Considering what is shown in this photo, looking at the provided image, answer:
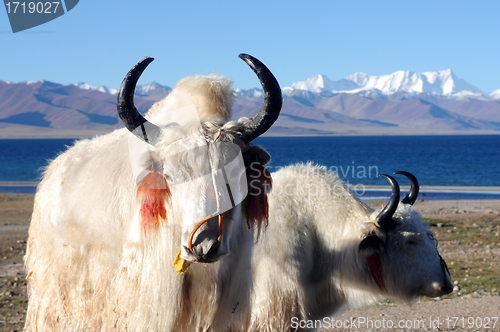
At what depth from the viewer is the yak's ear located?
433 centimetres

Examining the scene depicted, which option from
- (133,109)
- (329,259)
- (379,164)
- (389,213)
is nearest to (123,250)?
(133,109)

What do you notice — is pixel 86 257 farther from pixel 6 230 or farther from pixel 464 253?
pixel 6 230

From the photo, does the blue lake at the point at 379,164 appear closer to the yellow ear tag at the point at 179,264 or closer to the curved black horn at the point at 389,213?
the curved black horn at the point at 389,213

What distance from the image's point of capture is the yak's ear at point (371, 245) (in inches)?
170

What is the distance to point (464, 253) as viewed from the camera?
8.83 meters

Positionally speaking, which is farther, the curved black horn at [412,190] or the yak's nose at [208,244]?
the curved black horn at [412,190]

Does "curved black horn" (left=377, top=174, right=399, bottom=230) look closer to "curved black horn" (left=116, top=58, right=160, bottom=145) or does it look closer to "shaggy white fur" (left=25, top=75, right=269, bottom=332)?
"shaggy white fur" (left=25, top=75, right=269, bottom=332)

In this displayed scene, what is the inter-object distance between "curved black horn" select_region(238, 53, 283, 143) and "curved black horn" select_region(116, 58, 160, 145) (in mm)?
589

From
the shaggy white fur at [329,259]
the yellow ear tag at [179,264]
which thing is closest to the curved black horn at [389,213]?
the shaggy white fur at [329,259]

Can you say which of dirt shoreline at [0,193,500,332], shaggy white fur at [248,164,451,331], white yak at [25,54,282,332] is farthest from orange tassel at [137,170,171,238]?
dirt shoreline at [0,193,500,332]

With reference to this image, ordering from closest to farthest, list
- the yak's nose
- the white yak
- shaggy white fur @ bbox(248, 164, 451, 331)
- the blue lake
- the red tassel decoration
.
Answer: the yak's nose → the white yak → the red tassel decoration → shaggy white fur @ bbox(248, 164, 451, 331) → the blue lake

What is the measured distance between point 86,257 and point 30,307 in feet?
2.97

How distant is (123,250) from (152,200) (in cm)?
48

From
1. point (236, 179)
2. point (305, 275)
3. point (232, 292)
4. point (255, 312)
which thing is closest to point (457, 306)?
point (305, 275)
